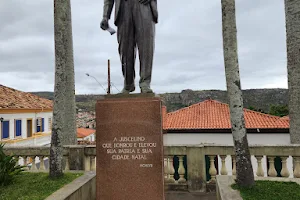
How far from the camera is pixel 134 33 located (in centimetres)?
481

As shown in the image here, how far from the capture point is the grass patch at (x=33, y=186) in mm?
4191

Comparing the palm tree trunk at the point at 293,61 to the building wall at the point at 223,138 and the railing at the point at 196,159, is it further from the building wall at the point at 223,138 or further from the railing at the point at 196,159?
the building wall at the point at 223,138

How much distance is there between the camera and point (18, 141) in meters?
23.3

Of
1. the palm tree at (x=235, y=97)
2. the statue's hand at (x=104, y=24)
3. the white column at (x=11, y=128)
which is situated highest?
the statue's hand at (x=104, y=24)

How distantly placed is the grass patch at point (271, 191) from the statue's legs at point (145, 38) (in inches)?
94.6

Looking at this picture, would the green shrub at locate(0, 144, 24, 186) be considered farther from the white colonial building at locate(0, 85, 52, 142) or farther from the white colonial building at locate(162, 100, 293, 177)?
the white colonial building at locate(0, 85, 52, 142)

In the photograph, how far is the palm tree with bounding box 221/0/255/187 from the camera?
4.42m

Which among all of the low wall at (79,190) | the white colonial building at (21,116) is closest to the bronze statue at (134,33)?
the low wall at (79,190)

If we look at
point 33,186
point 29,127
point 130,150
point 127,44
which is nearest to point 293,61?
point 127,44

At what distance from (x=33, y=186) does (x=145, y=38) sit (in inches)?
133

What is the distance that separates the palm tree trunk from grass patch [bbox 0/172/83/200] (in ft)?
17.9

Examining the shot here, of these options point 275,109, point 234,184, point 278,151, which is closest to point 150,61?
point 234,184

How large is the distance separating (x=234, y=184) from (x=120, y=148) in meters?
2.14

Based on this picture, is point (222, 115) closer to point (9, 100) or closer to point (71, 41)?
point (71, 41)
